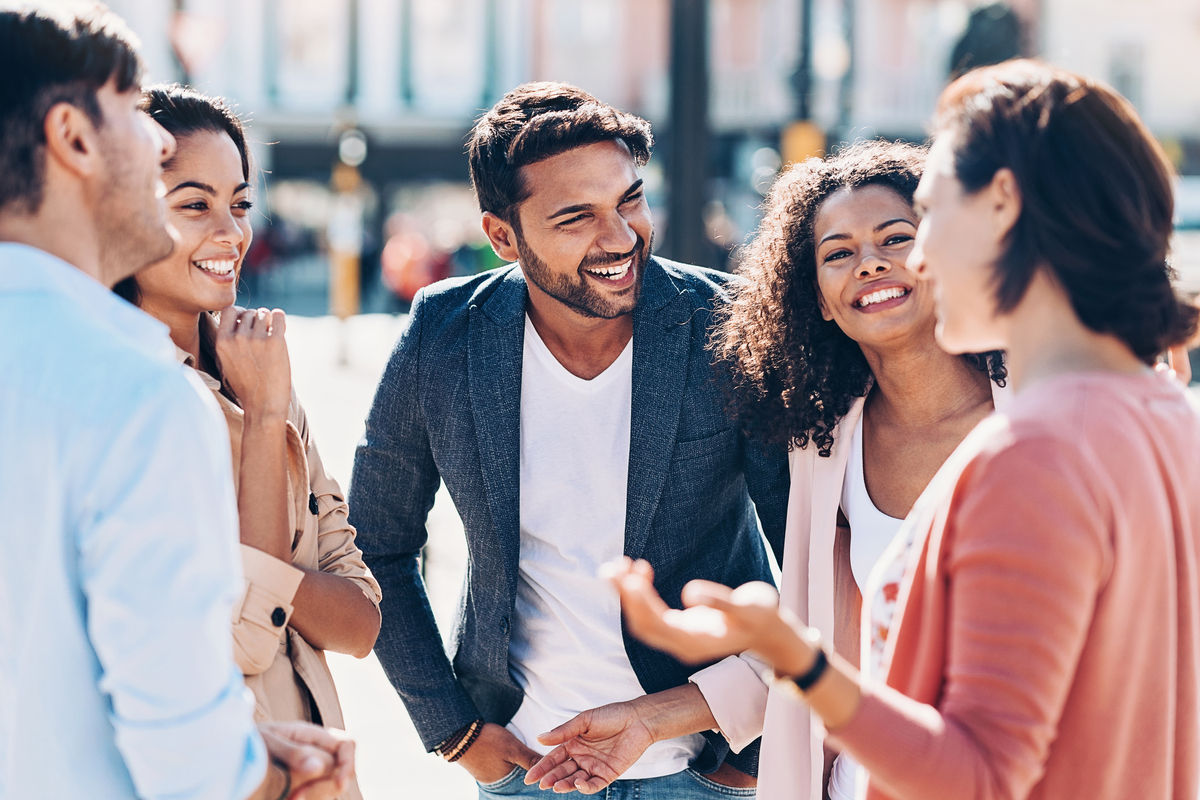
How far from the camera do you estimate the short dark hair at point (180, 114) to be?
7.79 ft

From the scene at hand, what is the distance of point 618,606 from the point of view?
2645mm

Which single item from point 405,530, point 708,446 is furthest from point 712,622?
point 405,530

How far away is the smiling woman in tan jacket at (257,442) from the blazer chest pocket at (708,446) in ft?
2.29

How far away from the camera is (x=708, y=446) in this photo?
8.84 feet

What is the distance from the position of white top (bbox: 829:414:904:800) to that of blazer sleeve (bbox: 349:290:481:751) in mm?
815

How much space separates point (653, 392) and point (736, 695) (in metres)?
0.66

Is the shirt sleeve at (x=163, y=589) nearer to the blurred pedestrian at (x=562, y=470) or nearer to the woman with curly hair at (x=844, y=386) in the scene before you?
the blurred pedestrian at (x=562, y=470)

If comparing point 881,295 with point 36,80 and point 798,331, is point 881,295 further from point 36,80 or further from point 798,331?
point 36,80

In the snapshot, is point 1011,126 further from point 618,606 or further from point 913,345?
point 618,606

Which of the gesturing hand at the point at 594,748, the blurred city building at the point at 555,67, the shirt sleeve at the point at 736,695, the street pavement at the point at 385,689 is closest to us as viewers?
the gesturing hand at the point at 594,748

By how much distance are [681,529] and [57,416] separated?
1.50 metres

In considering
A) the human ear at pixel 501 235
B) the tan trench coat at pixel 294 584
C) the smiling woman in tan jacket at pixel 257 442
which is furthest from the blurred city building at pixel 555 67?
the tan trench coat at pixel 294 584

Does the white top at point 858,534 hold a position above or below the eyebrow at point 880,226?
below

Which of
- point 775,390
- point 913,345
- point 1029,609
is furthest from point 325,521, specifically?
point 1029,609
